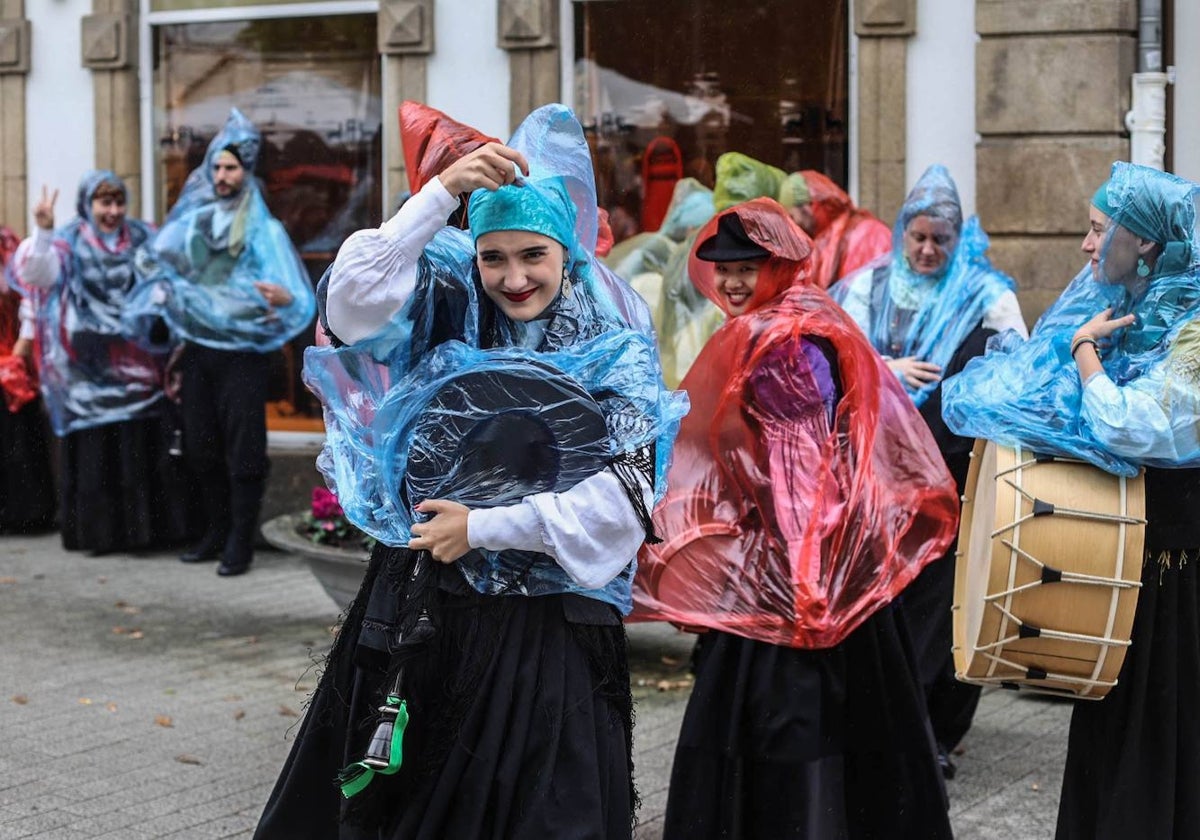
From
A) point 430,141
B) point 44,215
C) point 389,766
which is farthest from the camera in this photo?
point 44,215

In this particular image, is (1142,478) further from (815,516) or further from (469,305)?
(469,305)

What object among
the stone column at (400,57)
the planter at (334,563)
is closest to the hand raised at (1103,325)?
the planter at (334,563)

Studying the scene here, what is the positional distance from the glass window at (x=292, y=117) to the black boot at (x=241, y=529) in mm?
1239

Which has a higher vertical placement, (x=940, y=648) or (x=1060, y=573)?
(x=1060, y=573)

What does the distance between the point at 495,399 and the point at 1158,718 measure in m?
1.90

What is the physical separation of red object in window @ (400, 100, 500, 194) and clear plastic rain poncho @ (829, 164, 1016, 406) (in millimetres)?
2742

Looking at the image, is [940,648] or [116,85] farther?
[116,85]

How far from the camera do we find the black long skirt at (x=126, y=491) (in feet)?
32.8

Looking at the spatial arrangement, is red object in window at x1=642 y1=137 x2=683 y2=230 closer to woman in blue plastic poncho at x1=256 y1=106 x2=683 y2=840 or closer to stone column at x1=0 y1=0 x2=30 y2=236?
stone column at x1=0 y1=0 x2=30 y2=236

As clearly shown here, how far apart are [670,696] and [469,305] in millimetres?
3490

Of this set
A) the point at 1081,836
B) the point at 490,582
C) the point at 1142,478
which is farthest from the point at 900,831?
the point at 490,582

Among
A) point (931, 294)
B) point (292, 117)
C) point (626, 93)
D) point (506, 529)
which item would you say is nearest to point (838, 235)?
point (931, 294)

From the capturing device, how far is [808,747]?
4465mm

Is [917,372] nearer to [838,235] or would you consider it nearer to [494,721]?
[838,235]
